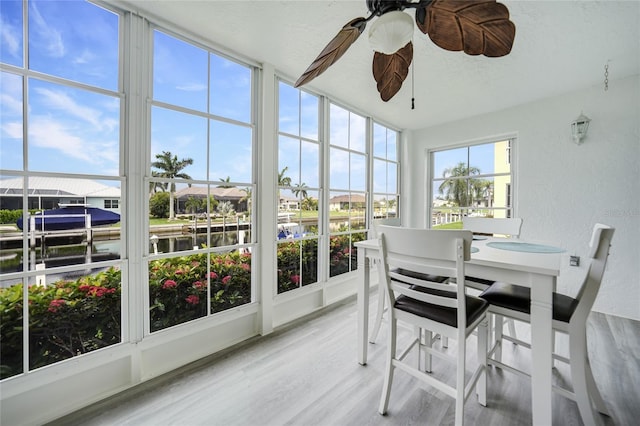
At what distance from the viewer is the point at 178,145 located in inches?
76.2

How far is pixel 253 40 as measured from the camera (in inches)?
80.0

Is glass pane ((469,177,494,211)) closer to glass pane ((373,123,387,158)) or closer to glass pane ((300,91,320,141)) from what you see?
glass pane ((373,123,387,158))

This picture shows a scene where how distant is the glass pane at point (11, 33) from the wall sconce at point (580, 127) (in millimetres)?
4672

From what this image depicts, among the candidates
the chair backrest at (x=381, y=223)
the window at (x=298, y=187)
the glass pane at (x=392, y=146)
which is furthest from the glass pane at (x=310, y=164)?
the glass pane at (x=392, y=146)

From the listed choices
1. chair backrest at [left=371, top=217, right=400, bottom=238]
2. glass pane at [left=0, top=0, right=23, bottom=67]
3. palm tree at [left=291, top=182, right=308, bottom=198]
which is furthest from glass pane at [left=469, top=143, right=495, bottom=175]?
glass pane at [left=0, top=0, right=23, bottom=67]

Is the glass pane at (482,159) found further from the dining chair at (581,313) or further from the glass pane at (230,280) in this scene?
the glass pane at (230,280)

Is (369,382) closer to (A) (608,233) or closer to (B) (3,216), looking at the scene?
(A) (608,233)

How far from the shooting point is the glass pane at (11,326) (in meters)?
1.36

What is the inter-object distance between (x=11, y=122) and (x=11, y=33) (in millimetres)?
481

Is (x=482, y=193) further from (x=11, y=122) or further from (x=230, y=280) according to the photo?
(x=11, y=122)

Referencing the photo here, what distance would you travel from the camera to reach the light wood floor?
1410 millimetres

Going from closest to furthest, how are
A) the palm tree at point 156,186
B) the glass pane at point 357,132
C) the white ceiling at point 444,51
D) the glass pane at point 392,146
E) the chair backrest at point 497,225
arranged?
the white ceiling at point 444,51 → the palm tree at point 156,186 → the chair backrest at point 497,225 → the glass pane at point 357,132 → the glass pane at point 392,146

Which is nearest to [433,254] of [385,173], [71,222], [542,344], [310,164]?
[542,344]

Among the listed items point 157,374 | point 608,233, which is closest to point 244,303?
point 157,374
